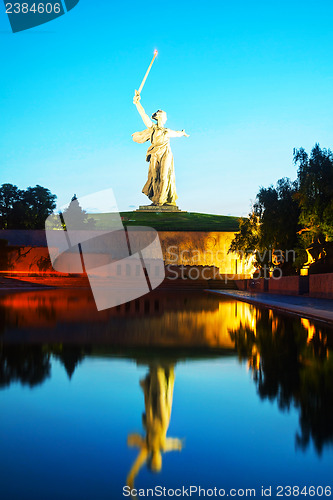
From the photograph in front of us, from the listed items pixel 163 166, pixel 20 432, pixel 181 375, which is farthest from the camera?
pixel 163 166

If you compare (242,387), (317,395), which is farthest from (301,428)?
(242,387)

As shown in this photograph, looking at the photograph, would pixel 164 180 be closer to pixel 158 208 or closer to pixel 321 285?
pixel 158 208

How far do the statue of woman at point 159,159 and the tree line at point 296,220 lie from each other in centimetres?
2514

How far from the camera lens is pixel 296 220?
33.9 meters

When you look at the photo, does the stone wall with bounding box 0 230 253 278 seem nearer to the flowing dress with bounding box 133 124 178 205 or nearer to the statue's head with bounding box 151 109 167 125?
the flowing dress with bounding box 133 124 178 205

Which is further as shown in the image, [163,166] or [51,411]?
[163,166]

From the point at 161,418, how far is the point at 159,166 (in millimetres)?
60769

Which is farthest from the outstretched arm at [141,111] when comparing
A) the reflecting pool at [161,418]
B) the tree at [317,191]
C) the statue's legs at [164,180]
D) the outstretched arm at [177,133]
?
the reflecting pool at [161,418]

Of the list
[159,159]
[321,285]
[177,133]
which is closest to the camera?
[321,285]

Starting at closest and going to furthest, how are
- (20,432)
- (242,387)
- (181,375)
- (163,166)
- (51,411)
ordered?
1. (20,432)
2. (51,411)
3. (242,387)
4. (181,375)
5. (163,166)

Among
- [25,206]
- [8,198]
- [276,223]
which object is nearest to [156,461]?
[276,223]

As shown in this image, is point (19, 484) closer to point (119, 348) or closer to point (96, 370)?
point (96, 370)

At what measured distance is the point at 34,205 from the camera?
238ft

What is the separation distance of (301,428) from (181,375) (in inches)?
95.6
